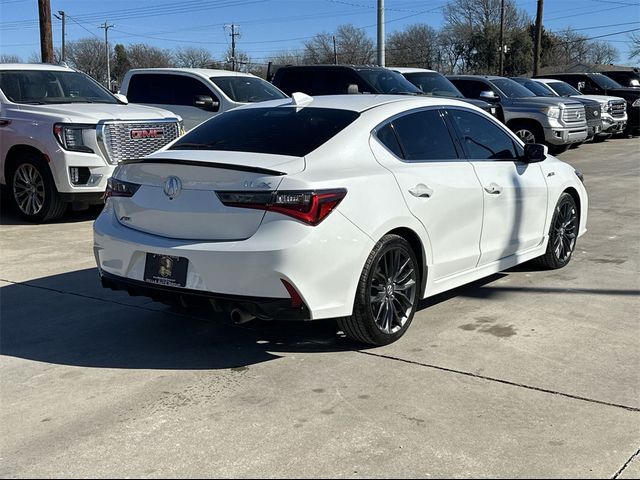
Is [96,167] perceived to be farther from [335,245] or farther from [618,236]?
[618,236]

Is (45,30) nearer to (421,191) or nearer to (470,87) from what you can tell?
(470,87)

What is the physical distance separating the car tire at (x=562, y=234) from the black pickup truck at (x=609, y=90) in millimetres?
18677

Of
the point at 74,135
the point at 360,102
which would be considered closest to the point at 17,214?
the point at 74,135

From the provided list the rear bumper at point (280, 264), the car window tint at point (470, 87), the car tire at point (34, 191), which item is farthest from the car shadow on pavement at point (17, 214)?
the car window tint at point (470, 87)

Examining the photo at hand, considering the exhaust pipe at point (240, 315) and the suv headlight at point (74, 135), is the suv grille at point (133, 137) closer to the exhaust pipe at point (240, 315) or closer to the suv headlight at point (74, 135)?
the suv headlight at point (74, 135)

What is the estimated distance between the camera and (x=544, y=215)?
653 centimetres

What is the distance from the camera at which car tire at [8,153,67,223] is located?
9.26 metres

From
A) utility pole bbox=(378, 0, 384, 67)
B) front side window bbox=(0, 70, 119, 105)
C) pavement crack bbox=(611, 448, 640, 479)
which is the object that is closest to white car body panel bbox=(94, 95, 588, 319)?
pavement crack bbox=(611, 448, 640, 479)

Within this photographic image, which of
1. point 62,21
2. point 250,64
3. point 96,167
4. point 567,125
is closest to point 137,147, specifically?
point 96,167

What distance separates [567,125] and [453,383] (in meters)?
14.6

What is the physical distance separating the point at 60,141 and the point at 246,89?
15.4ft

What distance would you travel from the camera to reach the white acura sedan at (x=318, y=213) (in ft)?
13.9

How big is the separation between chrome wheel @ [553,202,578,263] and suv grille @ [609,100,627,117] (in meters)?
15.6

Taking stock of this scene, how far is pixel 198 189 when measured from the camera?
4.44 meters
